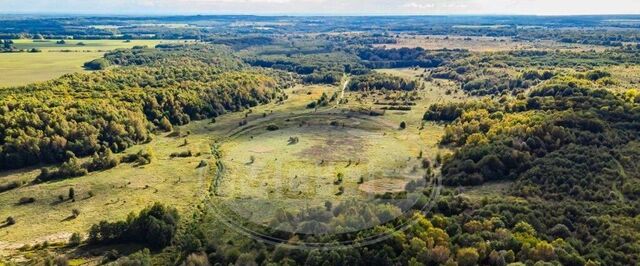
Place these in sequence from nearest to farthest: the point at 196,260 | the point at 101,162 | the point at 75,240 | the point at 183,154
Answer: the point at 196,260
the point at 75,240
the point at 101,162
the point at 183,154

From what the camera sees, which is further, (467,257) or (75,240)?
(75,240)

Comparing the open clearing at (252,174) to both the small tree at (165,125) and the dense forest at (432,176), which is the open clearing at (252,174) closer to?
the dense forest at (432,176)

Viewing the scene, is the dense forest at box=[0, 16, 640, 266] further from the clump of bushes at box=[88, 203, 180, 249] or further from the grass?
the grass

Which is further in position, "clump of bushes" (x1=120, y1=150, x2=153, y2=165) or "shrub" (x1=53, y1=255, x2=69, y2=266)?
"clump of bushes" (x1=120, y1=150, x2=153, y2=165)

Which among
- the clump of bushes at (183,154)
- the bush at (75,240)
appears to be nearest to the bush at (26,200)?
the bush at (75,240)

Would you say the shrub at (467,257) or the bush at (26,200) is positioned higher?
the shrub at (467,257)

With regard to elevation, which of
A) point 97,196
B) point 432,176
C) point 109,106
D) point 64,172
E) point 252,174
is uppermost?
point 109,106

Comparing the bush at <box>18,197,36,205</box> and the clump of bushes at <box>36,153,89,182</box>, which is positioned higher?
the clump of bushes at <box>36,153,89,182</box>

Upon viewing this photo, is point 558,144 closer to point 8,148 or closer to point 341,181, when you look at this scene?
point 341,181

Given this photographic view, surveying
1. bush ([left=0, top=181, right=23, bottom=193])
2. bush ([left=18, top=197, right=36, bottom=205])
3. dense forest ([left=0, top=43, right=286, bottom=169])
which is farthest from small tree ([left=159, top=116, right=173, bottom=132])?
bush ([left=18, top=197, right=36, bottom=205])

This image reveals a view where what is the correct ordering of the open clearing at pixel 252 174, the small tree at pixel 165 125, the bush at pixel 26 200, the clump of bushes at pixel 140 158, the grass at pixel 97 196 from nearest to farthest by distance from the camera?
the grass at pixel 97 196 < the open clearing at pixel 252 174 < the bush at pixel 26 200 < the clump of bushes at pixel 140 158 < the small tree at pixel 165 125

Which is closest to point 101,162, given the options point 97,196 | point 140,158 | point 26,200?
point 140,158

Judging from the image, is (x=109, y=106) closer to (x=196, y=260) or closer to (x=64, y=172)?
(x=64, y=172)
